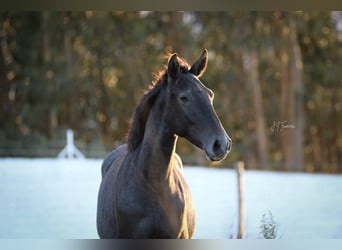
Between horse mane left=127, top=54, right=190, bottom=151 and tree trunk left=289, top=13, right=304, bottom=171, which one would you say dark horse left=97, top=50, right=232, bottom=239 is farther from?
tree trunk left=289, top=13, right=304, bottom=171

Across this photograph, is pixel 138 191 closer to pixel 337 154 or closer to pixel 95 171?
pixel 95 171

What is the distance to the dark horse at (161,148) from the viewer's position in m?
3.47

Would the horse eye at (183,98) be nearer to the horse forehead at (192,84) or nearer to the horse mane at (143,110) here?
the horse forehead at (192,84)

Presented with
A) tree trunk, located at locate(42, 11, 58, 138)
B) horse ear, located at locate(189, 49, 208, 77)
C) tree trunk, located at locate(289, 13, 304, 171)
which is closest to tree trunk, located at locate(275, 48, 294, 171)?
tree trunk, located at locate(289, 13, 304, 171)

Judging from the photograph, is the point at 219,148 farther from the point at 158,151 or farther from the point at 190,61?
the point at 190,61

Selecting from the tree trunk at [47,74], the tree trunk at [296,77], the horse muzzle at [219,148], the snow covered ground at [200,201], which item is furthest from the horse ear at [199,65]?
the tree trunk at [47,74]

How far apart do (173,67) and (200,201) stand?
3542 millimetres

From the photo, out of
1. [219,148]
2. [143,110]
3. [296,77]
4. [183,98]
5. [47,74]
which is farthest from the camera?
[47,74]

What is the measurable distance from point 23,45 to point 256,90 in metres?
4.94

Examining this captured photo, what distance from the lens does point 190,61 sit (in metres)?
13.0

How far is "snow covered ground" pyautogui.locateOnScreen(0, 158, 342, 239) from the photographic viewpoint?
5.61m

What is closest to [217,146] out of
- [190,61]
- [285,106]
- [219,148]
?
[219,148]

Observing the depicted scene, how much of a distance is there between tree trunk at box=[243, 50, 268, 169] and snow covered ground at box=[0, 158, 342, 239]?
508cm

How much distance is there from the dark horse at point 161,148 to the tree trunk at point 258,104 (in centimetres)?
996
